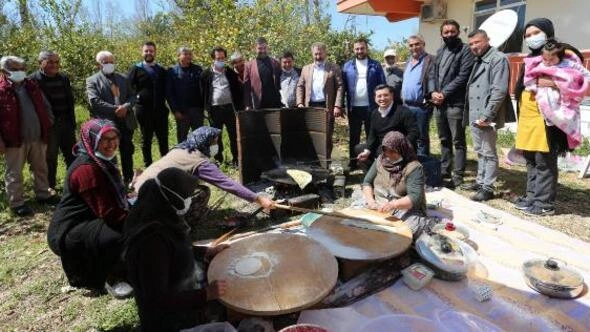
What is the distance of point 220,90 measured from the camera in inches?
236

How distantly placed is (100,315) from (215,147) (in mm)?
1665

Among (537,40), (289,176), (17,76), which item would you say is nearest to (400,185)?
(289,176)

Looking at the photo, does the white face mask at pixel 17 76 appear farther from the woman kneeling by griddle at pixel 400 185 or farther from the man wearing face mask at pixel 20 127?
the woman kneeling by griddle at pixel 400 185

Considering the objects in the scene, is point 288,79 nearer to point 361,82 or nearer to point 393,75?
point 361,82

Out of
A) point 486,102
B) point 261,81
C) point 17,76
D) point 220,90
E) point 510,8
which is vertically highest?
point 510,8

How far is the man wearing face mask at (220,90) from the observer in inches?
236

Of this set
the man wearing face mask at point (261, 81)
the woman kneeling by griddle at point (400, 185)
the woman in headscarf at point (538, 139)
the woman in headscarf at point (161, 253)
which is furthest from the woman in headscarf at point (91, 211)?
the woman in headscarf at point (538, 139)

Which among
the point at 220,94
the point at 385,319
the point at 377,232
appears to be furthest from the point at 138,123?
the point at 385,319

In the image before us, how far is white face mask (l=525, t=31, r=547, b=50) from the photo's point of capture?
4.05 metres

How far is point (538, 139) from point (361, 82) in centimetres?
236

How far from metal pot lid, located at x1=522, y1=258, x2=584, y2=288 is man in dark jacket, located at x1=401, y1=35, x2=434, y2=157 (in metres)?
2.47

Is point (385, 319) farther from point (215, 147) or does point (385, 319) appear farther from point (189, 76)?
point (189, 76)

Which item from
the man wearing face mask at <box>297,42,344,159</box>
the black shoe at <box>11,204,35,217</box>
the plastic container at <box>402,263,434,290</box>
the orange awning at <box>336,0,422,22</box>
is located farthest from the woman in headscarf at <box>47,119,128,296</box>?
the orange awning at <box>336,0,422,22</box>

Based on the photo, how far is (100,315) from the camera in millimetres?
2805
